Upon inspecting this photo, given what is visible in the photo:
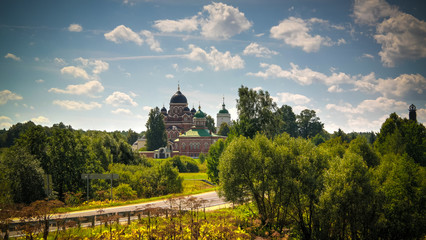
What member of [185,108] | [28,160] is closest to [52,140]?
[28,160]

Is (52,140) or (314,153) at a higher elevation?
(52,140)

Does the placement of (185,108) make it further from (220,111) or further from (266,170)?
(266,170)

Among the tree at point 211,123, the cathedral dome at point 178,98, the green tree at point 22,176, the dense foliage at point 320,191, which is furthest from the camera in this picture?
the tree at point 211,123

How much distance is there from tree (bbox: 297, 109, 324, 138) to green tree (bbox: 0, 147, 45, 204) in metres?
85.0

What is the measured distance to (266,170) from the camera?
21.8 metres

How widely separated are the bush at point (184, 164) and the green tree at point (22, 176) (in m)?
39.5

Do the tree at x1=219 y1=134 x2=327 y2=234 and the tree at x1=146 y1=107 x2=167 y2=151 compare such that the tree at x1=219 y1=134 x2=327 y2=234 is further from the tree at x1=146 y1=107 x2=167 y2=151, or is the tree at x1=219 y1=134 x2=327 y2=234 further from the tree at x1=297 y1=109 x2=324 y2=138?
the tree at x1=297 y1=109 x2=324 y2=138

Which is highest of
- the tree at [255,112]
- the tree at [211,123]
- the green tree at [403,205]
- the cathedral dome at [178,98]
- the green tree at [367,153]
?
the cathedral dome at [178,98]

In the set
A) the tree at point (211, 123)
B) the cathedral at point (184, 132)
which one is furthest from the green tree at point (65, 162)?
the tree at point (211, 123)

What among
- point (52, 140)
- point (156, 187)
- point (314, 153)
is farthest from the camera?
point (156, 187)

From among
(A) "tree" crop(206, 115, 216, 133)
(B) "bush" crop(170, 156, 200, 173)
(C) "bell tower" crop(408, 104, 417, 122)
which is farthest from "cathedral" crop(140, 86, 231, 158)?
(C) "bell tower" crop(408, 104, 417, 122)

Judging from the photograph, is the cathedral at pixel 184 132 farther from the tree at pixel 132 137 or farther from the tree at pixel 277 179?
the tree at pixel 277 179

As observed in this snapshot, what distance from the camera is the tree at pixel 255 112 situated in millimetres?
39781

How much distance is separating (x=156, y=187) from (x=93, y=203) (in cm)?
899
